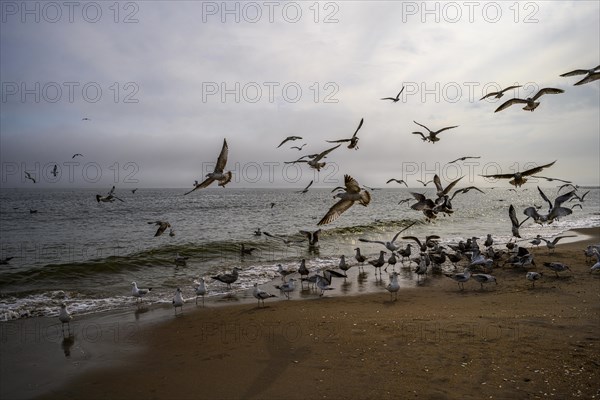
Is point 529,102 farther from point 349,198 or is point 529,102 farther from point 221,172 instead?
point 221,172

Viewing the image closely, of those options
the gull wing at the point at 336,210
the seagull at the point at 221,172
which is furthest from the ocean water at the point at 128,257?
the gull wing at the point at 336,210

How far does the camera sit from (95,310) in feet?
39.3

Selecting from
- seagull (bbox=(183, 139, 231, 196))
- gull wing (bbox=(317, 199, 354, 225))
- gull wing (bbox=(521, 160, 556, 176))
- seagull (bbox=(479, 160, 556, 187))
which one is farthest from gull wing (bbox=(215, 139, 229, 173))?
gull wing (bbox=(521, 160, 556, 176))

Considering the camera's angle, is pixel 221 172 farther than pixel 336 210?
Yes

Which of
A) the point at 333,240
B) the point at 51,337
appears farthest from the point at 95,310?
the point at 333,240

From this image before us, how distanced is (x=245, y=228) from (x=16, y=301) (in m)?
23.3

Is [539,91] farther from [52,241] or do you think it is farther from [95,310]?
[52,241]

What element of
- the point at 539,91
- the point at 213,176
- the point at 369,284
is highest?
the point at 539,91

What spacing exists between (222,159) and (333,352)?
4780mm

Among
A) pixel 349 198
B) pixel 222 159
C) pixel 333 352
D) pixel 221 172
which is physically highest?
pixel 222 159

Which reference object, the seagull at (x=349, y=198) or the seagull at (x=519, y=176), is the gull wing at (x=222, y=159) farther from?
the seagull at (x=519, y=176)

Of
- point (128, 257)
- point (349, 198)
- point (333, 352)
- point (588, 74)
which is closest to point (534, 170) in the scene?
point (588, 74)

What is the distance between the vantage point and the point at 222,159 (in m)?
9.18

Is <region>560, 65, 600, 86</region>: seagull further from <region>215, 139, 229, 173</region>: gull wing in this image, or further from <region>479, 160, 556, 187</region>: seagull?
<region>215, 139, 229, 173</region>: gull wing
